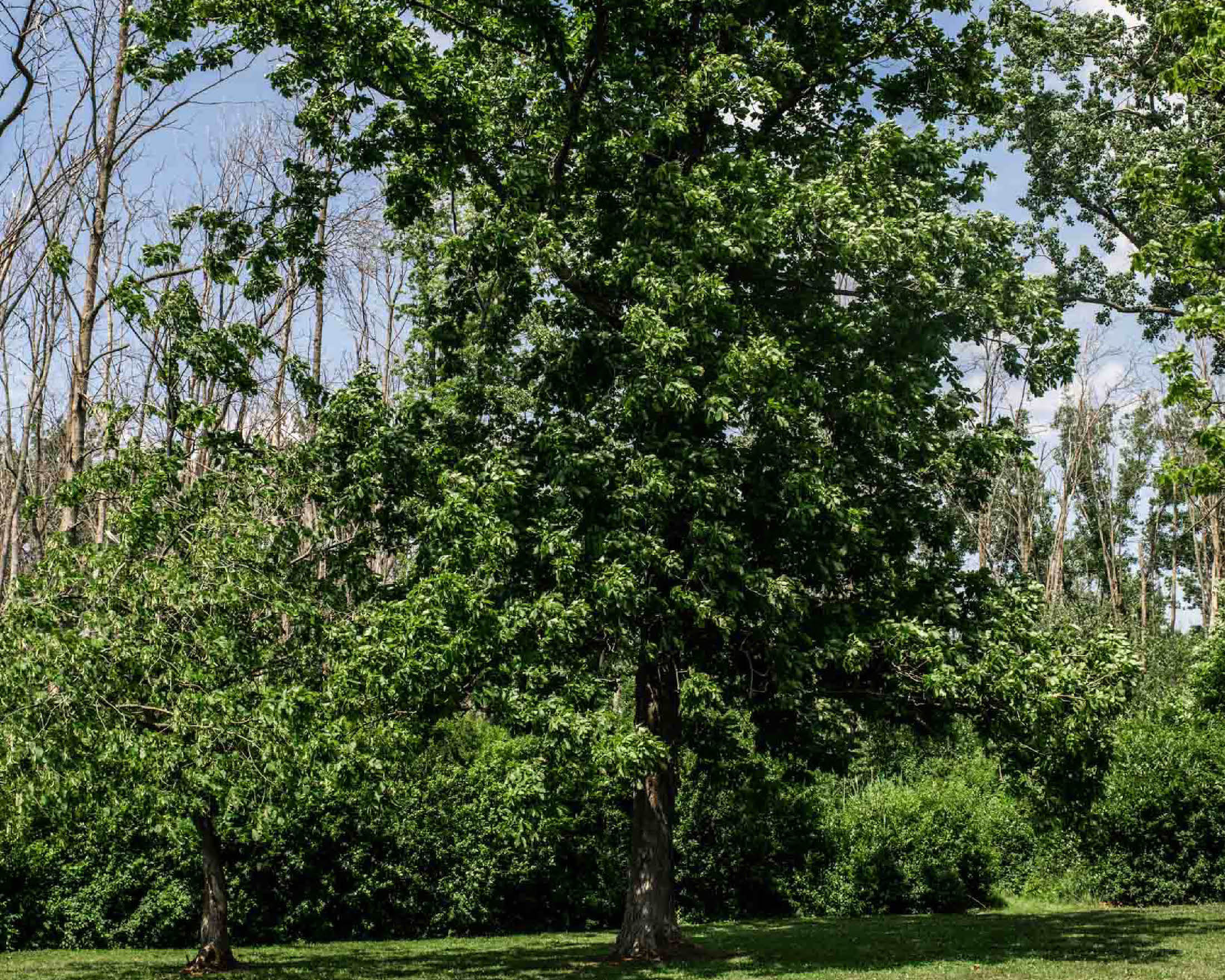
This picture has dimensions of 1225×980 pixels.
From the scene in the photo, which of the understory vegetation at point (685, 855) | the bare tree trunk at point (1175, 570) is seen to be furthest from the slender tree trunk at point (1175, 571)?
the understory vegetation at point (685, 855)

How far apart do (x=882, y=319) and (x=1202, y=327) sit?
3.34 metres

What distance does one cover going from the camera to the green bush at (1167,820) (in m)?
20.8

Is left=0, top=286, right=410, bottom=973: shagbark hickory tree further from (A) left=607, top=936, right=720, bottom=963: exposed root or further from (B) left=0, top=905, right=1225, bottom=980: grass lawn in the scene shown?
(A) left=607, top=936, right=720, bottom=963: exposed root

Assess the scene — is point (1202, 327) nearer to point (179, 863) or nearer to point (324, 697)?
point (324, 697)

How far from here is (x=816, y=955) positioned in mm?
14328

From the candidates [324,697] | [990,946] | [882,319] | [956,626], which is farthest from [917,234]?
[990,946]

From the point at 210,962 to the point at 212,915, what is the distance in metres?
0.54

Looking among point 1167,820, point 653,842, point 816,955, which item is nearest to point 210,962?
point 653,842

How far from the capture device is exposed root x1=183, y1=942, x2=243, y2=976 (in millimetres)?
13539

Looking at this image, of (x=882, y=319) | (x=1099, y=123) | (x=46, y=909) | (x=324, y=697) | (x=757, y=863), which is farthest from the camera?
(x=1099, y=123)

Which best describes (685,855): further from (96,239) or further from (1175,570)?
(1175,570)

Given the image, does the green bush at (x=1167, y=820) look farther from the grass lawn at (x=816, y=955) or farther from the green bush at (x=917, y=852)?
the grass lawn at (x=816, y=955)

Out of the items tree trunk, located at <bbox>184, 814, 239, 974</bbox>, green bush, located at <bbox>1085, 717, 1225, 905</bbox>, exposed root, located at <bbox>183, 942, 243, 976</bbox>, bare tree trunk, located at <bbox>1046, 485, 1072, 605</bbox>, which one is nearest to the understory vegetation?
green bush, located at <bbox>1085, 717, 1225, 905</bbox>

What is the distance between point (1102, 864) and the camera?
21.6 meters
